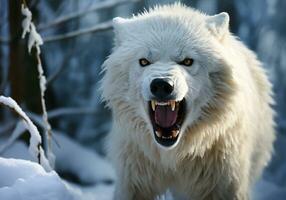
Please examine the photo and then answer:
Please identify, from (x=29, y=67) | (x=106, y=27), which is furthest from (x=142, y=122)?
(x=29, y=67)

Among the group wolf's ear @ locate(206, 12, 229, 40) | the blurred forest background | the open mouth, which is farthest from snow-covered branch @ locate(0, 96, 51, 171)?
the blurred forest background

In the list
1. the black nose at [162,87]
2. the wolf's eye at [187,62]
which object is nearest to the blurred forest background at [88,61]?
the wolf's eye at [187,62]

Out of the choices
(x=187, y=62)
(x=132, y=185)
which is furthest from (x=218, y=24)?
(x=132, y=185)

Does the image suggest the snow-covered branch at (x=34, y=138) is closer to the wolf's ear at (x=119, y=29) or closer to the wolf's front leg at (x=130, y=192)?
the wolf's front leg at (x=130, y=192)

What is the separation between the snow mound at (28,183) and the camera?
288 cm

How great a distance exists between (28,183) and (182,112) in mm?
1187

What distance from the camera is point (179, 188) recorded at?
13.6 feet

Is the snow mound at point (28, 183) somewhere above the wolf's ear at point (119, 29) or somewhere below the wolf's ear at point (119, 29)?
below

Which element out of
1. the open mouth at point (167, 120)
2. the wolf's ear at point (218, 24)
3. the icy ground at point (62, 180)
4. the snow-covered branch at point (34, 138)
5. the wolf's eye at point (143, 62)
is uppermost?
the wolf's ear at point (218, 24)

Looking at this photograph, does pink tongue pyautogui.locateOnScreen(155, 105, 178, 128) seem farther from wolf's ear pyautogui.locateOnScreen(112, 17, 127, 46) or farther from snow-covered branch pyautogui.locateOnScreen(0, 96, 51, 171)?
snow-covered branch pyautogui.locateOnScreen(0, 96, 51, 171)

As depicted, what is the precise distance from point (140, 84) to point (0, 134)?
18.1 feet

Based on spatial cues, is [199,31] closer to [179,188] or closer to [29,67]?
[179,188]

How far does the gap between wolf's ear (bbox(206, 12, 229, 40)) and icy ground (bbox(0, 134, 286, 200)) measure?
136cm

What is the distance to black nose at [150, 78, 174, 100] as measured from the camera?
3.43 metres
